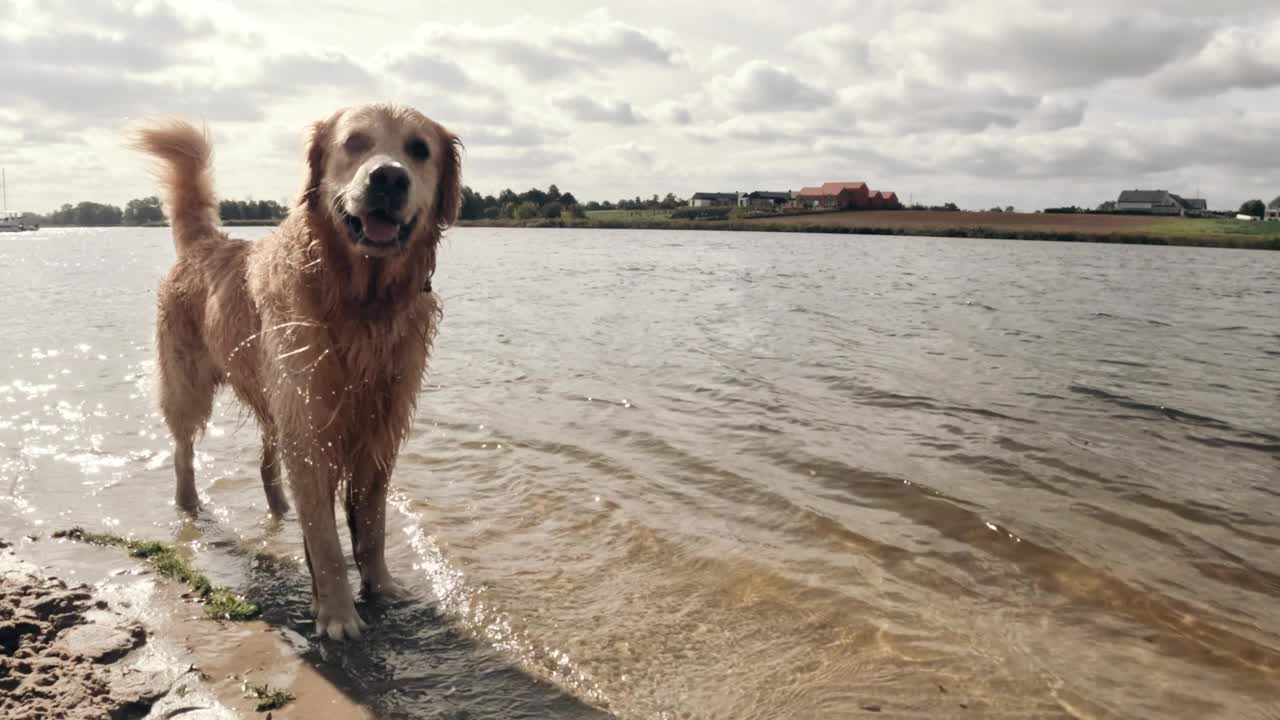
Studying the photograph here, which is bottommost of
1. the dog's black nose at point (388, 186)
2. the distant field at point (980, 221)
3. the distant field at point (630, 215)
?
the dog's black nose at point (388, 186)

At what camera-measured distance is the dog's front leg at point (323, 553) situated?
13.1 feet

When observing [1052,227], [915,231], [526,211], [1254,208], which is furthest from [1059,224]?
[526,211]

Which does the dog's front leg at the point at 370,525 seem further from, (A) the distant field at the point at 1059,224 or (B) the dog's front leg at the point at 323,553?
(A) the distant field at the point at 1059,224

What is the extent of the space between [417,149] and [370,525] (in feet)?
6.87

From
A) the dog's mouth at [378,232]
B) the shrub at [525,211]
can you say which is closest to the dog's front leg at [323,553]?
the dog's mouth at [378,232]

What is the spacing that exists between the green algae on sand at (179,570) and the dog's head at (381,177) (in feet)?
6.48

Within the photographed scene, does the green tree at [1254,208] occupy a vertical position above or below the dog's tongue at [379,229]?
above

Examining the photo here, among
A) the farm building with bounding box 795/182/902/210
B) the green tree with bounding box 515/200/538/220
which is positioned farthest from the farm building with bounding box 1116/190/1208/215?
the green tree with bounding box 515/200/538/220

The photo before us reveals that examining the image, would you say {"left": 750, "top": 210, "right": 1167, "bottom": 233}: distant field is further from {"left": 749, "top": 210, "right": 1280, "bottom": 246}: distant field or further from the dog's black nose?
the dog's black nose

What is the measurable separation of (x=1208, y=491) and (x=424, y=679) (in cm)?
632

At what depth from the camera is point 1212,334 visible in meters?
15.3

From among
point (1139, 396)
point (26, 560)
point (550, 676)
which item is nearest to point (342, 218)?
point (550, 676)

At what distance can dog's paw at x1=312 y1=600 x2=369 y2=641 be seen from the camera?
12.9 feet

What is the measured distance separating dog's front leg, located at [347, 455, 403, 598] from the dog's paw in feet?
1.39
